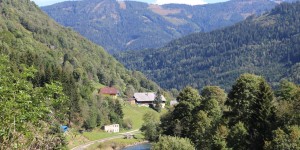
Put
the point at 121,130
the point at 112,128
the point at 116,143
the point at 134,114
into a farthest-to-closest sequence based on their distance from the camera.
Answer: the point at 134,114, the point at 121,130, the point at 112,128, the point at 116,143

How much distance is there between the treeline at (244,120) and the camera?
51.5 metres

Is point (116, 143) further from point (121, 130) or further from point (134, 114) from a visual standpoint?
point (134, 114)

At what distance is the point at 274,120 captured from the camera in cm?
5278

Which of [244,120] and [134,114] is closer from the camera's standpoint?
[244,120]

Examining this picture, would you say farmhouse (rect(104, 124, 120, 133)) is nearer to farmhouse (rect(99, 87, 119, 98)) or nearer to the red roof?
farmhouse (rect(99, 87, 119, 98))

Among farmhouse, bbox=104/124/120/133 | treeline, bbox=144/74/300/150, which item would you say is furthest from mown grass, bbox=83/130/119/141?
treeline, bbox=144/74/300/150

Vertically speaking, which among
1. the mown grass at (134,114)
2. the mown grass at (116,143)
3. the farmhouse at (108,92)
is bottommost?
the mown grass at (116,143)

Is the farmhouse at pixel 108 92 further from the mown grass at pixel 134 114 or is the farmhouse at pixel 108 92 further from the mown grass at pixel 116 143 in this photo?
the mown grass at pixel 116 143

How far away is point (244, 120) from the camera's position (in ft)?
196

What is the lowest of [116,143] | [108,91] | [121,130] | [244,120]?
[116,143]

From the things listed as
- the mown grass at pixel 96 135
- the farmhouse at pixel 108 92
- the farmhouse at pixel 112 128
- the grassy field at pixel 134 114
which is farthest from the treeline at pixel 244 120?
the farmhouse at pixel 108 92

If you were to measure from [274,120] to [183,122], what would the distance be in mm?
28498

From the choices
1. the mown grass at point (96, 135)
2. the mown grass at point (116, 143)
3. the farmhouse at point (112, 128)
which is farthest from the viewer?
the farmhouse at point (112, 128)

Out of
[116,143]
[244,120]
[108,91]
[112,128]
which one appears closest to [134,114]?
[108,91]
